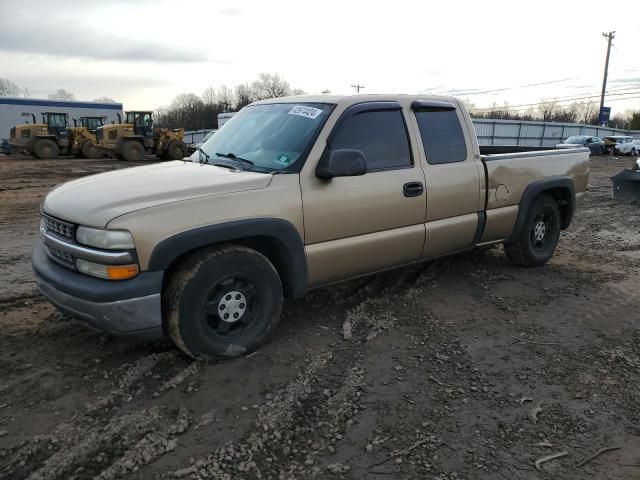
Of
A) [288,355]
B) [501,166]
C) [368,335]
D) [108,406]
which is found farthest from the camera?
[501,166]

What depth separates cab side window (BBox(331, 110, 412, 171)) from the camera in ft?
13.6

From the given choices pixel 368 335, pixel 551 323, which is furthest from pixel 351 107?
pixel 551 323

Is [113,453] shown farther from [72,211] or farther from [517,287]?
[517,287]

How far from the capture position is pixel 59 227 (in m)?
3.47

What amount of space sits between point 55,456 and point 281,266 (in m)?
1.88

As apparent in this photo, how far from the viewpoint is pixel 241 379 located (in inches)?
134

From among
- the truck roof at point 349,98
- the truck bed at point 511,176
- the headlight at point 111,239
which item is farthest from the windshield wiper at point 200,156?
the truck bed at point 511,176

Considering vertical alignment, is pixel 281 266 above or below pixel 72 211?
below

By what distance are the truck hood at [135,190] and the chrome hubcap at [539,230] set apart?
364 cm

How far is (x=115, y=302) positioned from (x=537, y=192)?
14.7 feet

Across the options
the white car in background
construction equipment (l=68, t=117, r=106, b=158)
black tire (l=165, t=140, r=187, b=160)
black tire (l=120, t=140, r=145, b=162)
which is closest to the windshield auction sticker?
black tire (l=120, t=140, r=145, b=162)

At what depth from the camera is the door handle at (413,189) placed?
4.35m

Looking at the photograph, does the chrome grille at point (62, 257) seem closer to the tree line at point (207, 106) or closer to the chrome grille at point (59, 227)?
the chrome grille at point (59, 227)

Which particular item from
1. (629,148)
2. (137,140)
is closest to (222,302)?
(137,140)
